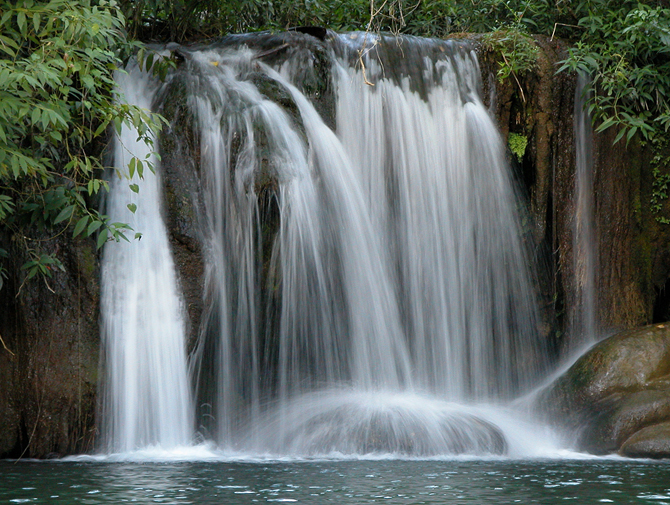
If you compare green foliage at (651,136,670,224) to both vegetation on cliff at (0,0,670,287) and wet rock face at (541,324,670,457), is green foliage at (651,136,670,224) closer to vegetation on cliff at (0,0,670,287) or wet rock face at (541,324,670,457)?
vegetation on cliff at (0,0,670,287)

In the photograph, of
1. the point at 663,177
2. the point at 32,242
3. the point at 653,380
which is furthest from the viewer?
the point at 663,177

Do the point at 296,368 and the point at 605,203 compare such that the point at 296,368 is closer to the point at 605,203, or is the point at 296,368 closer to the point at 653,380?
the point at 653,380

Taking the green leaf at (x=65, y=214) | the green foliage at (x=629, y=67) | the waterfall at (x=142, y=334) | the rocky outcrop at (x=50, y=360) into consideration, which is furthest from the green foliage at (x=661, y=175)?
the green leaf at (x=65, y=214)

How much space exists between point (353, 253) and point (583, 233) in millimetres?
2560

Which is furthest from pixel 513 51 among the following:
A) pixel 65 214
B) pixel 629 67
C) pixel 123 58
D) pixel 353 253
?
pixel 65 214

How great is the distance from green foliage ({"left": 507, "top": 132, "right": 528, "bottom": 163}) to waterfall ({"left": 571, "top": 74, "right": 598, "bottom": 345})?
1.84ft

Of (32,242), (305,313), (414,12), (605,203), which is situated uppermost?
(414,12)

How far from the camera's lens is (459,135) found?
7.88 metres

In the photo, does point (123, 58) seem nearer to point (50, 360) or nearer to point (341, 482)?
point (50, 360)

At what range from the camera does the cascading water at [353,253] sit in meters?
6.32

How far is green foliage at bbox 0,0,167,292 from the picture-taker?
486 cm

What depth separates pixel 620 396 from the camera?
6.45 meters

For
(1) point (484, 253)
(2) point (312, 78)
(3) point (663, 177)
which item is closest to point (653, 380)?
(1) point (484, 253)

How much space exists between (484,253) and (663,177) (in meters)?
1.98
